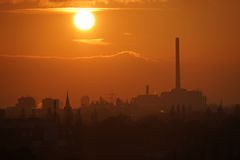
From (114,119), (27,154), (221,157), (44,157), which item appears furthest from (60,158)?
(114,119)

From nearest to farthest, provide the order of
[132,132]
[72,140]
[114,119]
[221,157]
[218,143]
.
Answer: [221,157] → [218,143] → [72,140] → [132,132] → [114,119]

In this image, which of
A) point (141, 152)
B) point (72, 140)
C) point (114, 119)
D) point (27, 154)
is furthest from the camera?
point (114, 119)

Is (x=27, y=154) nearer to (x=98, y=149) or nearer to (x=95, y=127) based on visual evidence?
(x=98, y=149)

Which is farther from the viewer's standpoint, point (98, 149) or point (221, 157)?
point (98, 149)

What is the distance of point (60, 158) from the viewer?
7100 cm

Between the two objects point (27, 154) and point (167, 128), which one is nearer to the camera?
point (27, 154)

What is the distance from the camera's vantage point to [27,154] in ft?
216

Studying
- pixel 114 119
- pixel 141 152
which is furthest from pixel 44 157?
pixel 114 119

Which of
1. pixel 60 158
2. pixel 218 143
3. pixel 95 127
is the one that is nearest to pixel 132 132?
pixel 95 127

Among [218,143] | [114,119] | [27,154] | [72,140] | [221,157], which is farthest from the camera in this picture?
[114,119]

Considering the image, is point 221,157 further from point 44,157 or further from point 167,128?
point 167,128

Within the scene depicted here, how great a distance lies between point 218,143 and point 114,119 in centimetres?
3705

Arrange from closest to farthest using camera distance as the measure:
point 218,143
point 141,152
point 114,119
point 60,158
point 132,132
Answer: point 60,158 → point 141,152 → point 218,143 → point 132,132 → point 114,119

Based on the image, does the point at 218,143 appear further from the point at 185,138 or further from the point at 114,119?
the point at 114,119
